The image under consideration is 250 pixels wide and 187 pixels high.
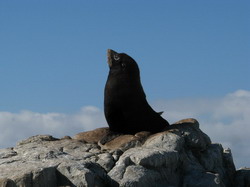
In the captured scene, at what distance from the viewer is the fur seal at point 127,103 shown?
69.5 feet

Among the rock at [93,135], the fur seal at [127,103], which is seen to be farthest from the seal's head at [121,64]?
the rock at [93,135]

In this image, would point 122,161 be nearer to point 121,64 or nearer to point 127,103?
point 127,103

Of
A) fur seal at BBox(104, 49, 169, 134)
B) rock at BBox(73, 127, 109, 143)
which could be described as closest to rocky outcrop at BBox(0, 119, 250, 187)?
rock at BBox(73, 127, 109, 143)

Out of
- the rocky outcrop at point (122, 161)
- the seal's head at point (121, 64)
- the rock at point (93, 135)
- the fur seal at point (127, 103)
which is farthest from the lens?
the seal's head at point (121, 64)

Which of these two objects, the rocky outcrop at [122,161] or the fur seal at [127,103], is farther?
the fur seal at [127,103]

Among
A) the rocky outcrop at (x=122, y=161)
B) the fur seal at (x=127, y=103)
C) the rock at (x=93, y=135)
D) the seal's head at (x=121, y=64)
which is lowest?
the rocky outcrop at (x=122, y=161)

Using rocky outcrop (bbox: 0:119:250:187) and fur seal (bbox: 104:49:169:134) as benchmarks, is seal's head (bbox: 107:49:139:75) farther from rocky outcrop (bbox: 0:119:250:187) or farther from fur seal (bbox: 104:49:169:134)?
rocky outcrop (bbox: 0:119:250:187)

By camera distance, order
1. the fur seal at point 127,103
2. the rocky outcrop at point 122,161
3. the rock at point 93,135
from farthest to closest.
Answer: the fur seal at point 127,103, the rock at point 93,135, the rocky outcrop at point 122,161

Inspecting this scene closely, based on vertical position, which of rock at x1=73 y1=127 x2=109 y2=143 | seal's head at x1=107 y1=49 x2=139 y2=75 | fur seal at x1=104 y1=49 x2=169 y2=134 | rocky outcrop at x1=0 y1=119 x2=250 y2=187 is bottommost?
rocky outcrop at x1=0 y1=119 x2=250 y2=187

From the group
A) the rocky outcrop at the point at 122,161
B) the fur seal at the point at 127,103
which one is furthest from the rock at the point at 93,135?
the fur seal at the point at 127,103

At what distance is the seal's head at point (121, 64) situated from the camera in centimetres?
2161

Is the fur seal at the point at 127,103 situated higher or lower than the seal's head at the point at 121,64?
lower

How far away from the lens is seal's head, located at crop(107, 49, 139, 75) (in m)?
21.6

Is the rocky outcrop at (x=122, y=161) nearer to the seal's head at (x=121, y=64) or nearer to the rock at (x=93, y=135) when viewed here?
the rock at (x=93, y=135)
